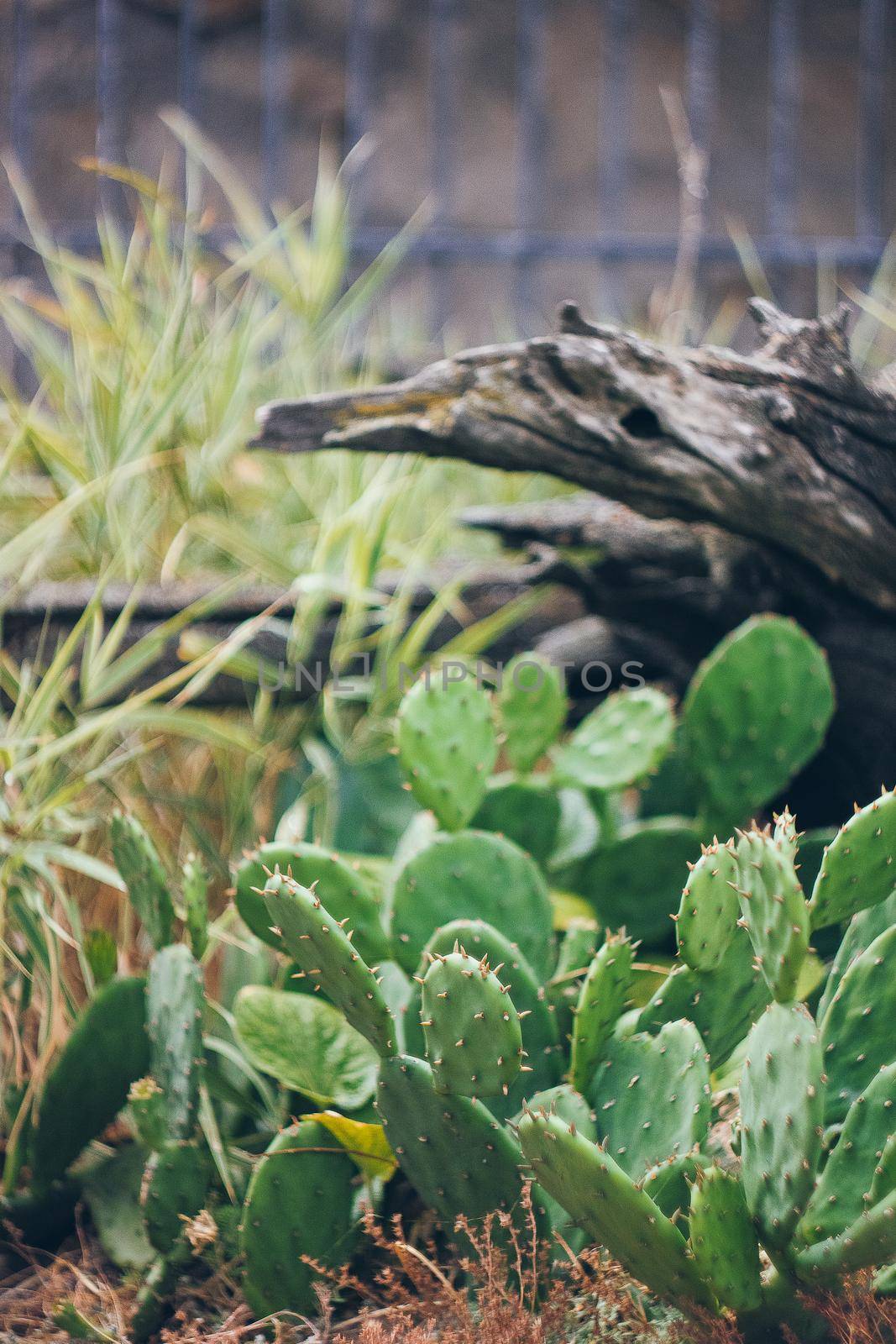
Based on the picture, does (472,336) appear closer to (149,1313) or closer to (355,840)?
(355,840)

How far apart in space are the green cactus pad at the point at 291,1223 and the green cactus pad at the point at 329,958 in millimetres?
130

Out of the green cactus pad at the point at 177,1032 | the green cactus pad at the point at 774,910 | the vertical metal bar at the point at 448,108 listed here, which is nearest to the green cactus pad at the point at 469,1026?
the green cactus pad at the point at 774,910

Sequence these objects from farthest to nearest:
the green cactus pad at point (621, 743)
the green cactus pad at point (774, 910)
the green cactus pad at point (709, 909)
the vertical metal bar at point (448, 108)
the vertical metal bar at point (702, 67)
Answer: the vertical metal bar at point (448, 108) → the vertical metal bar at point (702, 67) → the green cactus pad at point (621, 743) → the green cactus pad at point (709, 909) → the green cactus pad at point (774, 910)

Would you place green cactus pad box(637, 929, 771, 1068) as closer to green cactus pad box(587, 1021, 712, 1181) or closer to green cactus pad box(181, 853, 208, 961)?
green cactus pad box(587, 1021, 712, 1181)

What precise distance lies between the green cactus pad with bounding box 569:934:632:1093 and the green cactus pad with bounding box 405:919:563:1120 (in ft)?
0.12

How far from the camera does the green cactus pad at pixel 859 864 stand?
0.62 metres

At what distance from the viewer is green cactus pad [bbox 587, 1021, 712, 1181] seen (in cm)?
68

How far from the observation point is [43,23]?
12.7ft

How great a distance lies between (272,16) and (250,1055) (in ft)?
9.32

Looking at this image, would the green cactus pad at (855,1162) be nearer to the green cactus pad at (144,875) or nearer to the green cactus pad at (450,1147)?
the green cactus pad at (450,1147)

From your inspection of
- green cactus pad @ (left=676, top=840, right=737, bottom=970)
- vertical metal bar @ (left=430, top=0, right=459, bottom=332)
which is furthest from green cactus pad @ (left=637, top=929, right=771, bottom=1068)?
vertical metal bar @ (left=430, top=0, right=459, bottom=332)

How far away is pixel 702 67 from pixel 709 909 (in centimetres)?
286

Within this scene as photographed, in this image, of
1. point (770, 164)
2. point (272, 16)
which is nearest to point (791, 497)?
point (272, 16)

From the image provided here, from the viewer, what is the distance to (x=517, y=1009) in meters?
0.79
